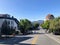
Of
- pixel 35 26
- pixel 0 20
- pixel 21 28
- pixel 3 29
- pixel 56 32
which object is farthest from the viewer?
pixel 35 26

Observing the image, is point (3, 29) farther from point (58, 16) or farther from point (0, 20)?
point (58, 16)

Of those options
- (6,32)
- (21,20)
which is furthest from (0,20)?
(21,20)

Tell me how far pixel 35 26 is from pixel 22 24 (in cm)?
8640

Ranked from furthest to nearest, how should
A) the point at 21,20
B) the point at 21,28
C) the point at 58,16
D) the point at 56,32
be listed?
the point at 21,20, the point at 21,28, the point at 56,32, the point at 58,16

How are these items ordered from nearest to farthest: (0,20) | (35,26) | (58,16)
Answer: (58,16)
(0,20)
(35,26)

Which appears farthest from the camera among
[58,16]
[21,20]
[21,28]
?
[21,20]

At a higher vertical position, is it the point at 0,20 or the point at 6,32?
the point at 0,20

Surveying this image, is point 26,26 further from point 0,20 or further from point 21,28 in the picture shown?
point 0,20

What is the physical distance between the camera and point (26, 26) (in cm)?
10375

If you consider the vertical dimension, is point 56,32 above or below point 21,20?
below

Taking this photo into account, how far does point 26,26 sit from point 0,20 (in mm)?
34771

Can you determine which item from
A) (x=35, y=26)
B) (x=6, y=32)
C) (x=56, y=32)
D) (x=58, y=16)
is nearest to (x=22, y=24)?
(x=56, y=32)

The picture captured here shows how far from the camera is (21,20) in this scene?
355ft

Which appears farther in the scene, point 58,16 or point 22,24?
point 22,24
